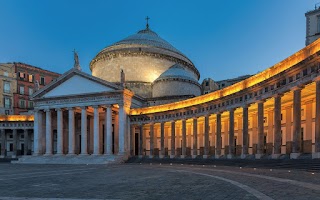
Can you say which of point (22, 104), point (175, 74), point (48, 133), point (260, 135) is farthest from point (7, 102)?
point (260, 135)

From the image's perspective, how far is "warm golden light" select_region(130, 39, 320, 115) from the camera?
81.3 feet

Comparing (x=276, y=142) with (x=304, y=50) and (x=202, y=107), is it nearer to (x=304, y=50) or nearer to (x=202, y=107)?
(x=304, y=50)

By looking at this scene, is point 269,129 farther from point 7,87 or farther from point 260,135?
point 7,87

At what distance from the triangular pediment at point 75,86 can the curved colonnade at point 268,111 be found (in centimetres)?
753

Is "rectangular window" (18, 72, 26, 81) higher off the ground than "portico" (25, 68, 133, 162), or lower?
higher

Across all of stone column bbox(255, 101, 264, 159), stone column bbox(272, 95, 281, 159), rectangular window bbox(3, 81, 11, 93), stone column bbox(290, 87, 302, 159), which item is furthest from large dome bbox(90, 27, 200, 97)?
stone column bbox(290, 87, 302, 159)

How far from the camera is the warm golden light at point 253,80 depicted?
24781 millimetres

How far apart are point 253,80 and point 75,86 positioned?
33.0m

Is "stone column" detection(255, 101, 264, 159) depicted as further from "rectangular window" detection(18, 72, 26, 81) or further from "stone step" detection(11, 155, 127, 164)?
"rectangular window" detection(18, 72, 26, 81)

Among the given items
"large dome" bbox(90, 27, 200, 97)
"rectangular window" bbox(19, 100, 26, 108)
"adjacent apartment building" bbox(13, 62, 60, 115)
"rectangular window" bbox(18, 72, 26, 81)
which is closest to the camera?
"large dome" bbox(90, 27, 200, 97)

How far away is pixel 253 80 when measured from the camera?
33.2m

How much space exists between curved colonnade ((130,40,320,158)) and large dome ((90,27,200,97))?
17446 millimetres

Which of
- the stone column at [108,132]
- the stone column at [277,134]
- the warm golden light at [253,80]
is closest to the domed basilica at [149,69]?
the warm golden light at [253,80]

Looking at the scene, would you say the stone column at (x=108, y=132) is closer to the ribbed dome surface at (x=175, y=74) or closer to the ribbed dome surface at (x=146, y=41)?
the ribbed dome surface at (x=175, y=74)
